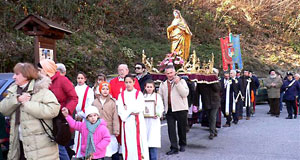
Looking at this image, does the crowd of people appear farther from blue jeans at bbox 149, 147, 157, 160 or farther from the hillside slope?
the hillside slope

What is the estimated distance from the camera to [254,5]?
95.4 feet

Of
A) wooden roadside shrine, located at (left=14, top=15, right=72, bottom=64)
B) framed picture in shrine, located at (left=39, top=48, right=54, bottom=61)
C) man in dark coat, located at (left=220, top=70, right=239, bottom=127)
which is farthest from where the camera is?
man in dark coat, located at (left=220, top=70, right=239, bottom=127)

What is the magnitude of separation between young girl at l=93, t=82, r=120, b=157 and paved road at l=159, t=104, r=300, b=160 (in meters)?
1.33

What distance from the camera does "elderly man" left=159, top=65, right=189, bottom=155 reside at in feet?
21.0

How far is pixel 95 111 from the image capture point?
4598 millimetres

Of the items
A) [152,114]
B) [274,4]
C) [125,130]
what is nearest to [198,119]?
[152,114]

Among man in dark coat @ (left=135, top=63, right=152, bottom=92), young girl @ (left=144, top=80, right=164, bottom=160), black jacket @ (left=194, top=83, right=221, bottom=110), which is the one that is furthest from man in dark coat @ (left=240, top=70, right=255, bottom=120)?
young girl @ (left=144, top=80, right=164, bottom=160)

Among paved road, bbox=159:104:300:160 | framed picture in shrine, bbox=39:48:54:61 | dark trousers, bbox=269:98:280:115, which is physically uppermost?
framed picture in shrine, bbox=39:48:54:61

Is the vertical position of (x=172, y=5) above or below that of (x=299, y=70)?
above

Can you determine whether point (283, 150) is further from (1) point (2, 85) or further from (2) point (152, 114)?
(1) point (2, 85)

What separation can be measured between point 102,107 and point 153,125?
3.48 ft


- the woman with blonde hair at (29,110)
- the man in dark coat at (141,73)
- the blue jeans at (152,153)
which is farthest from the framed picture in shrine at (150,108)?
the woman with blonde hair at (29,110)

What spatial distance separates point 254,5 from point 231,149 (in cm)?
2517

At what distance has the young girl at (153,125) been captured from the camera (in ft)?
18.4
